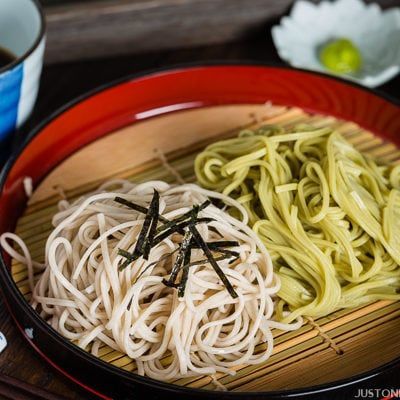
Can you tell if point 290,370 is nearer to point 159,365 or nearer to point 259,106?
point 159,365

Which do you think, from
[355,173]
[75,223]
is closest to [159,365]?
[75,223]

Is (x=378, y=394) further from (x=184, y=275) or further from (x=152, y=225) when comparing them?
(x=152, y=225)

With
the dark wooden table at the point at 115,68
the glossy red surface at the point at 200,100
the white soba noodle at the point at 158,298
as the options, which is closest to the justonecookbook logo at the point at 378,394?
the white soba noodle at the point at 158,298

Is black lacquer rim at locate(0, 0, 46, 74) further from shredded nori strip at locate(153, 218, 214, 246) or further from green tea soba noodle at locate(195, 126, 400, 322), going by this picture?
shredded nori strip at locate(153, 218, 214, 246)

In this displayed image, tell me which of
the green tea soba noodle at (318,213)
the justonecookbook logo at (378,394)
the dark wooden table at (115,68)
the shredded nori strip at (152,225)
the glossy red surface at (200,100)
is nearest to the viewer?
the justonecookbook logo at (378,394)

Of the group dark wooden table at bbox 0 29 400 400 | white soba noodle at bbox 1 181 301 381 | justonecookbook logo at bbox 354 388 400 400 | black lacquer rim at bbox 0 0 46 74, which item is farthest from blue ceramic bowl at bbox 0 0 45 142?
justonecookbook logo at bbox 354 388 400 400

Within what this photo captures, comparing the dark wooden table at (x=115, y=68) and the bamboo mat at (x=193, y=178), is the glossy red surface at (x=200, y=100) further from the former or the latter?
the dark wooden table at (x=115, y=68)
